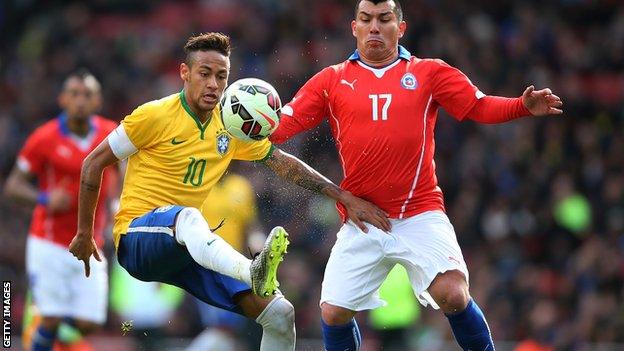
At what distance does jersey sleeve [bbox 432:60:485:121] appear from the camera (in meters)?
8.23

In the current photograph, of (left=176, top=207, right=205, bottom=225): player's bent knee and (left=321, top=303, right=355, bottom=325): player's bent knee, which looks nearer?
(left=176, top=207, right=205, bottom=225): player's bent knee

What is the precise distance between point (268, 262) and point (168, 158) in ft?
3.84

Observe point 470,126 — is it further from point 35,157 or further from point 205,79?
point 205,79

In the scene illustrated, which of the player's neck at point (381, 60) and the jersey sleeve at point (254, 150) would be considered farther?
the player's neck at point (381, 60)

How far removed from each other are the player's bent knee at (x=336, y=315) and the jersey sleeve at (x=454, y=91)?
147 cm

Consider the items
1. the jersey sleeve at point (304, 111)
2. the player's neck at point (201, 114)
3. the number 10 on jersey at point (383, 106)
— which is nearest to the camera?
the player's neck at point (201, 114)

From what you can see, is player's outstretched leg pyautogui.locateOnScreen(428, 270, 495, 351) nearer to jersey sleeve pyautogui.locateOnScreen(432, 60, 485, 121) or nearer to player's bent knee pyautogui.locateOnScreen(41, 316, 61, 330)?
jersey sleeve pyautogui.locateOnScreen(432, 60, 485, 121)

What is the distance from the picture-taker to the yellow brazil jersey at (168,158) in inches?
314

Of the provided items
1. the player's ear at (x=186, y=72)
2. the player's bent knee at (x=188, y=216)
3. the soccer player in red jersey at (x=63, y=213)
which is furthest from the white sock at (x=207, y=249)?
the soccer player in red jersey at (x=63, y=213)

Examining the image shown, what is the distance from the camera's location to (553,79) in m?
17.5

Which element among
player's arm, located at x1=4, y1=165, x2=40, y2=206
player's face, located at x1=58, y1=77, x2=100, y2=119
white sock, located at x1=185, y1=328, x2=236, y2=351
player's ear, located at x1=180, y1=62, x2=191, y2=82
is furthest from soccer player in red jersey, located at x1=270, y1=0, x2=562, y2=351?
white sock, located at x1=185, y1=328, x2=236, y2=351

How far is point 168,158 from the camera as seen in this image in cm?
802

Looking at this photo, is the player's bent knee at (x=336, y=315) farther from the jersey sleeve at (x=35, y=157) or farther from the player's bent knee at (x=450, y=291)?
the jersey sleeve at (x=35, y=157)

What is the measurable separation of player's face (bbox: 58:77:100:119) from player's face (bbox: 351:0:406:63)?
140 inches
